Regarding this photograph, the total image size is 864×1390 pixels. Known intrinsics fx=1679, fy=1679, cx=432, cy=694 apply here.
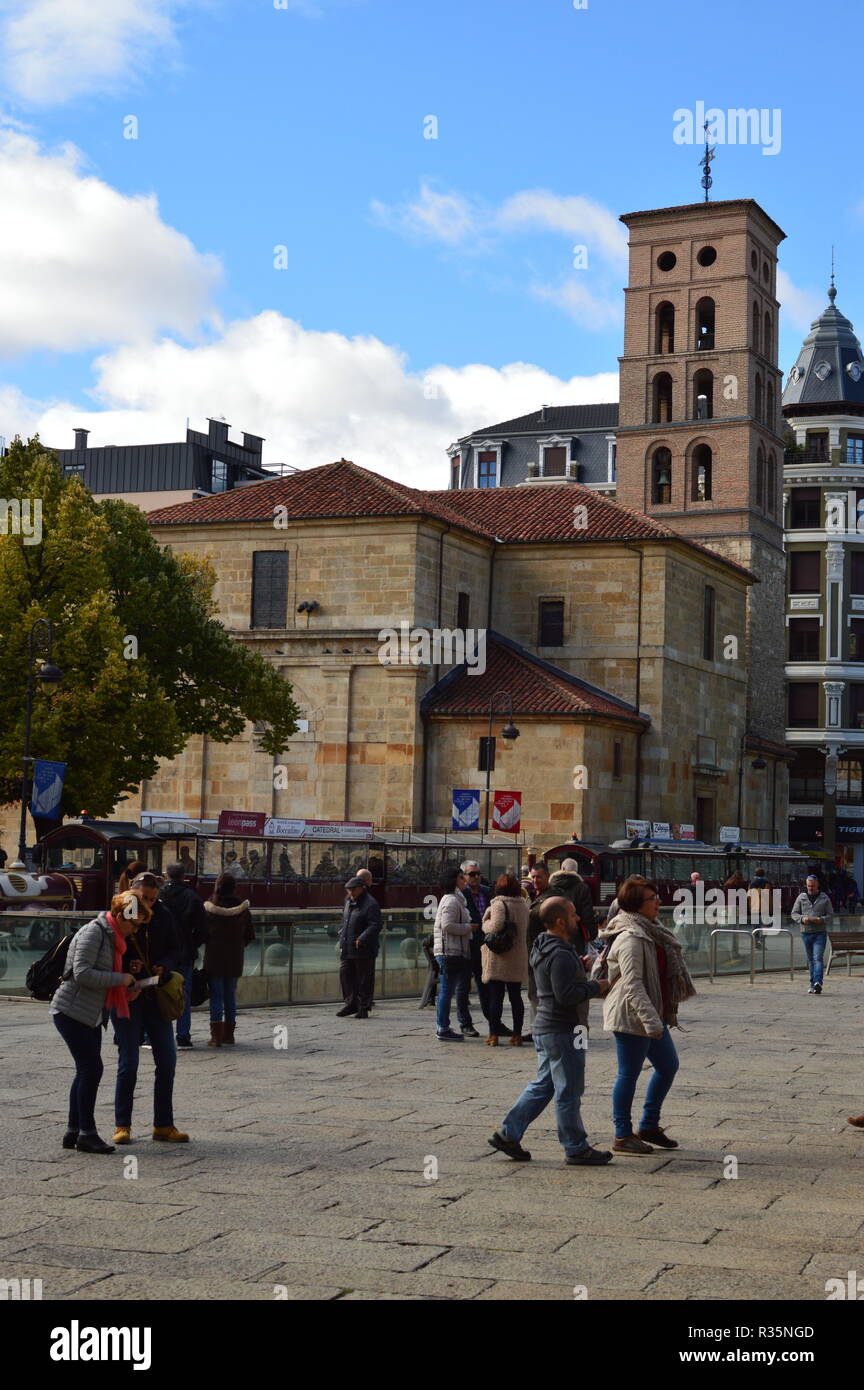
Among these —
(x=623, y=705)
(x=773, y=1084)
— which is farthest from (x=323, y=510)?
(x=773, y=1084)

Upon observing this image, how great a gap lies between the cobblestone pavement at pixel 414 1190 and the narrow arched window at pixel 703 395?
165 ft

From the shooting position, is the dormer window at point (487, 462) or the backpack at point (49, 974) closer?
the backpack at point (49, 974)

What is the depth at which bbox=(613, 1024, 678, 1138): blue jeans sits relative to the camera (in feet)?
34.2

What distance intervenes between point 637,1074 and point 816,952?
50.6 feet

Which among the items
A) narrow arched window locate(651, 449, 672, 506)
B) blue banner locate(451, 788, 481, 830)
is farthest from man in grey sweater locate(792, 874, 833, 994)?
narrow arched window locate(651, 449, 672, 506)

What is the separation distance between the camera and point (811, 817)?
6856 cm

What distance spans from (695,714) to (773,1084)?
40.0 metres

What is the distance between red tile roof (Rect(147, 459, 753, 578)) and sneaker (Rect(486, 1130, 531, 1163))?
126 feet

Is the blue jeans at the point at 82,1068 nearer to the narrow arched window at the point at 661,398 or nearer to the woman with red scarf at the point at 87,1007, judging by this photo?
the woman with red scarf at the point at 87,1007

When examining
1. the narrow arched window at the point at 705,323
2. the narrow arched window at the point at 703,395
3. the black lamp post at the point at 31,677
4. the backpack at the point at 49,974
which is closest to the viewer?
the backpack at the point at 49,974

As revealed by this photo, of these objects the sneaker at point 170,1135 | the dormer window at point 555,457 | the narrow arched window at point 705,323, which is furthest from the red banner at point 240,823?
the dormer window at point 555,457

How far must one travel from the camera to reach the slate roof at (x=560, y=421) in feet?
299

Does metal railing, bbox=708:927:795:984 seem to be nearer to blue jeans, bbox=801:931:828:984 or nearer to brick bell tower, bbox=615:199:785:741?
blue jeans, bbox=801:931:828:984
